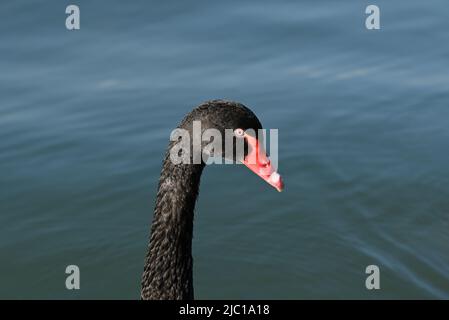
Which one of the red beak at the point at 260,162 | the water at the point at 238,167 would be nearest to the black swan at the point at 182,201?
the red beak at the point at 260,162

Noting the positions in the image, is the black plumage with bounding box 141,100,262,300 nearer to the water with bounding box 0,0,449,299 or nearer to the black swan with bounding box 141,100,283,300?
the black swan with bounding box 141,100,283,300

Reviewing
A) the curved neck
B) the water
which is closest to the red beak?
the curved neck

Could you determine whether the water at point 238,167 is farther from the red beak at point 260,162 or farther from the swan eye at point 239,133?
the swan eye at point 239,133

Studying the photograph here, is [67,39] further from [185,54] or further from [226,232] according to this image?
[226,232]

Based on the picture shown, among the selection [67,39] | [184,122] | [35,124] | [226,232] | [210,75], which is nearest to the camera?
[184,122]

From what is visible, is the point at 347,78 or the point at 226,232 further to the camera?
the point at 347,78

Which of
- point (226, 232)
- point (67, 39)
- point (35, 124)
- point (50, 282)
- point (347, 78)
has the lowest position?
point (50, 282)

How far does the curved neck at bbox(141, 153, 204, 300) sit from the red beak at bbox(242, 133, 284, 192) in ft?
0.83

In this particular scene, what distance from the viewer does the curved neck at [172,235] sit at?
13.4 ft

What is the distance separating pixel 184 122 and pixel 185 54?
12.9 ft

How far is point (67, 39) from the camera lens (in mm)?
7996

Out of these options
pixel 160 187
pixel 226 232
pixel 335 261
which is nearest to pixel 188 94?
pixel 226 232

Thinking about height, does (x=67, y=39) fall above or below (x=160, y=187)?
above

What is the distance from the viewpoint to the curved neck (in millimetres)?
4078
